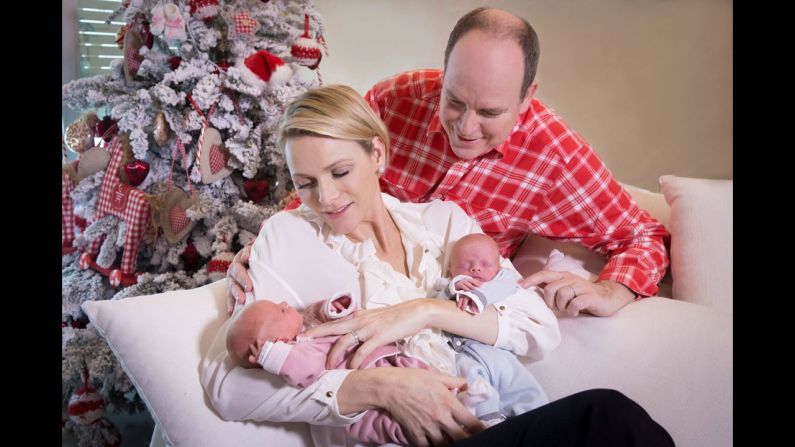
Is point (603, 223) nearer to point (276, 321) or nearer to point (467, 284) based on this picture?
point (467, 284)

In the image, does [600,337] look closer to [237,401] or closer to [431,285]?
[431,285]

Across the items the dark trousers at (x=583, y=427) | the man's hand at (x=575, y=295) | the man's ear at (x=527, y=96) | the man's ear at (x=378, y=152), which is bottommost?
the man's hand at (x=575, y=295)

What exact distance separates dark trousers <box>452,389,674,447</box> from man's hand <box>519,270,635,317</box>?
451 mm

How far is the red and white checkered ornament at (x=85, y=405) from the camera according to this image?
201 cm

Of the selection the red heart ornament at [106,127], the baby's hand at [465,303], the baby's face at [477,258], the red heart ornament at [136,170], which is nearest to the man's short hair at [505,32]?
the baby's face at [477,258]

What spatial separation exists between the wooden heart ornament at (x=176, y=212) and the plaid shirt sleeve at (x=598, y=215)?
1.18 meters

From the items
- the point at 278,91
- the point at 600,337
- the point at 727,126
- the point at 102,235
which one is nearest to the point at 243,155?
the point at 278,91

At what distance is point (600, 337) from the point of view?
143cm

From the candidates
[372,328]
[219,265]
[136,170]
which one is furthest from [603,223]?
[136,170]

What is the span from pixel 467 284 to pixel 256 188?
3.51 ft

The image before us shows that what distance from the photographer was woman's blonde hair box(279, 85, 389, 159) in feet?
4.24

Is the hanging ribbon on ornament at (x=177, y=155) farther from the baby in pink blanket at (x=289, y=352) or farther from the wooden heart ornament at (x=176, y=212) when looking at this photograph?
the baby in pink blanket at (x=289, y=352)

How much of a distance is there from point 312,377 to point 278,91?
1.15 m

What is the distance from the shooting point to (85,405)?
2.02 m
